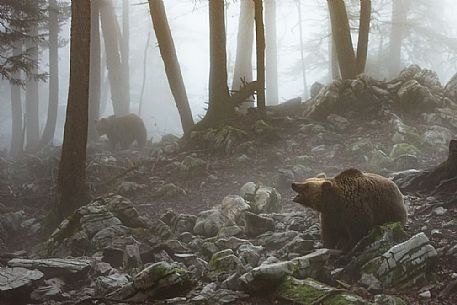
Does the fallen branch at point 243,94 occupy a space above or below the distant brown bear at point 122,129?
above

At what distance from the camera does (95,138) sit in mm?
21141

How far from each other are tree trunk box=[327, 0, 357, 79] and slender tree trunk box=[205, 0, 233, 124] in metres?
3.85

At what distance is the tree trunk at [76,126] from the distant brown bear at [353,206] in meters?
5.12

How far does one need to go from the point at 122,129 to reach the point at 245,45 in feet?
21.7

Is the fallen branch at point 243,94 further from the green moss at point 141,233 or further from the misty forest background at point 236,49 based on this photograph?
the green moss at point 141,233

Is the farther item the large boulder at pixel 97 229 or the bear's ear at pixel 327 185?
the large boulder at pixel 97 229

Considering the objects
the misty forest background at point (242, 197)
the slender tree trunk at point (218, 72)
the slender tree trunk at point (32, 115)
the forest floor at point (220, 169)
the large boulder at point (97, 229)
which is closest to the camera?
the misty forest background at point (242, 197)

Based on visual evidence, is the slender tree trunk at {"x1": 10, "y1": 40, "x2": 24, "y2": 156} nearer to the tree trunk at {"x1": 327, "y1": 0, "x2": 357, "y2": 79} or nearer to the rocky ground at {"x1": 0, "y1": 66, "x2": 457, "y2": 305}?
the rocky ground at {"x1": 0, "y1": 66, "x2": 457, "y2": 305}

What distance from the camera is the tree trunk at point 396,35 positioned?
26.1 metres

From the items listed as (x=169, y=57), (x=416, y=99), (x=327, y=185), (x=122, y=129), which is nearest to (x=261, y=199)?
(x=327, y=185)

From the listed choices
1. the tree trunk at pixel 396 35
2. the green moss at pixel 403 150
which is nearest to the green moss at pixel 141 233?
the green moss at pixel 403 150

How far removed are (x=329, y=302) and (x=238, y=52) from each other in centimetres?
1696

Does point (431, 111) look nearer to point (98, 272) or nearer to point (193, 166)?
point (193, 166)

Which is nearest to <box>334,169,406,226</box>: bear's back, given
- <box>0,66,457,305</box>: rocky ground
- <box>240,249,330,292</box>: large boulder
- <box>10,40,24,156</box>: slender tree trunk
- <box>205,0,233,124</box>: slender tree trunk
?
<box>0,66,457,305</box>: rocky ground
